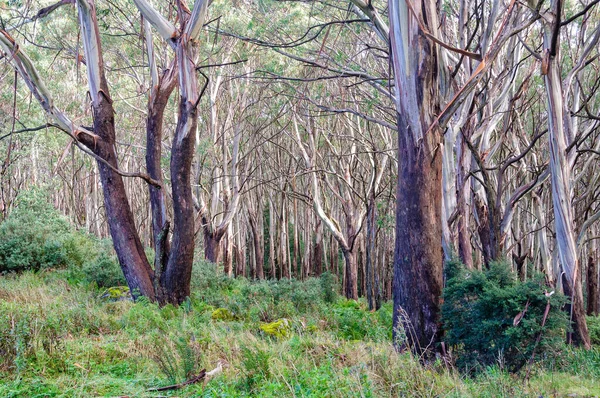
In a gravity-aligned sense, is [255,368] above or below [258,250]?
below

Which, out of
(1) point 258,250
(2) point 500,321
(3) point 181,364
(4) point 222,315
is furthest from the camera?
(1) point 258,250

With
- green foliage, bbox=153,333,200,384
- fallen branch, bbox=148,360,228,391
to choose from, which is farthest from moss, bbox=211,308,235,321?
green foliage, bbox=153,333,200,384

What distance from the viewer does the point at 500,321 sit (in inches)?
236

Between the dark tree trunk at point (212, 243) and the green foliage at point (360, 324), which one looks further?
the dark tree trunk at point (212, 243)

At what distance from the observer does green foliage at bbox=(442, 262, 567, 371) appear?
5.87m

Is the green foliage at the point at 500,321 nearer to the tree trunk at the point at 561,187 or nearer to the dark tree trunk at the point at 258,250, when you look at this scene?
the tree trunk at the point at 561,187

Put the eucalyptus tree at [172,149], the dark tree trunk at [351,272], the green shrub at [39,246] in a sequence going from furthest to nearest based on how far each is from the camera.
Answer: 1. the dark tree trunk at [351,272]
2. the green shrub at [39,246]
3. the eucalyptus tree at [172,149]

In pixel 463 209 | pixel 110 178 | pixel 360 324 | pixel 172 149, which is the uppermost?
pixel 172 149

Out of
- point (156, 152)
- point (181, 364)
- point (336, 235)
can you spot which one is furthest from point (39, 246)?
point (181, 364)

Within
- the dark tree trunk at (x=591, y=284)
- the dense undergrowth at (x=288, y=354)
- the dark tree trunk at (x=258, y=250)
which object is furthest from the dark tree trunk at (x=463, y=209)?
the dark tree trunk at (x=258, y=250)

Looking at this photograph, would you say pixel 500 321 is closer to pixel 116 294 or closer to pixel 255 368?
pixel 255 368

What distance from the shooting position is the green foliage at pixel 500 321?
19.2ft

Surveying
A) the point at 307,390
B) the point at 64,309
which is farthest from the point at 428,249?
the point at 64,309

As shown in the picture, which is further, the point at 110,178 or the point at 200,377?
the point at 110,178
